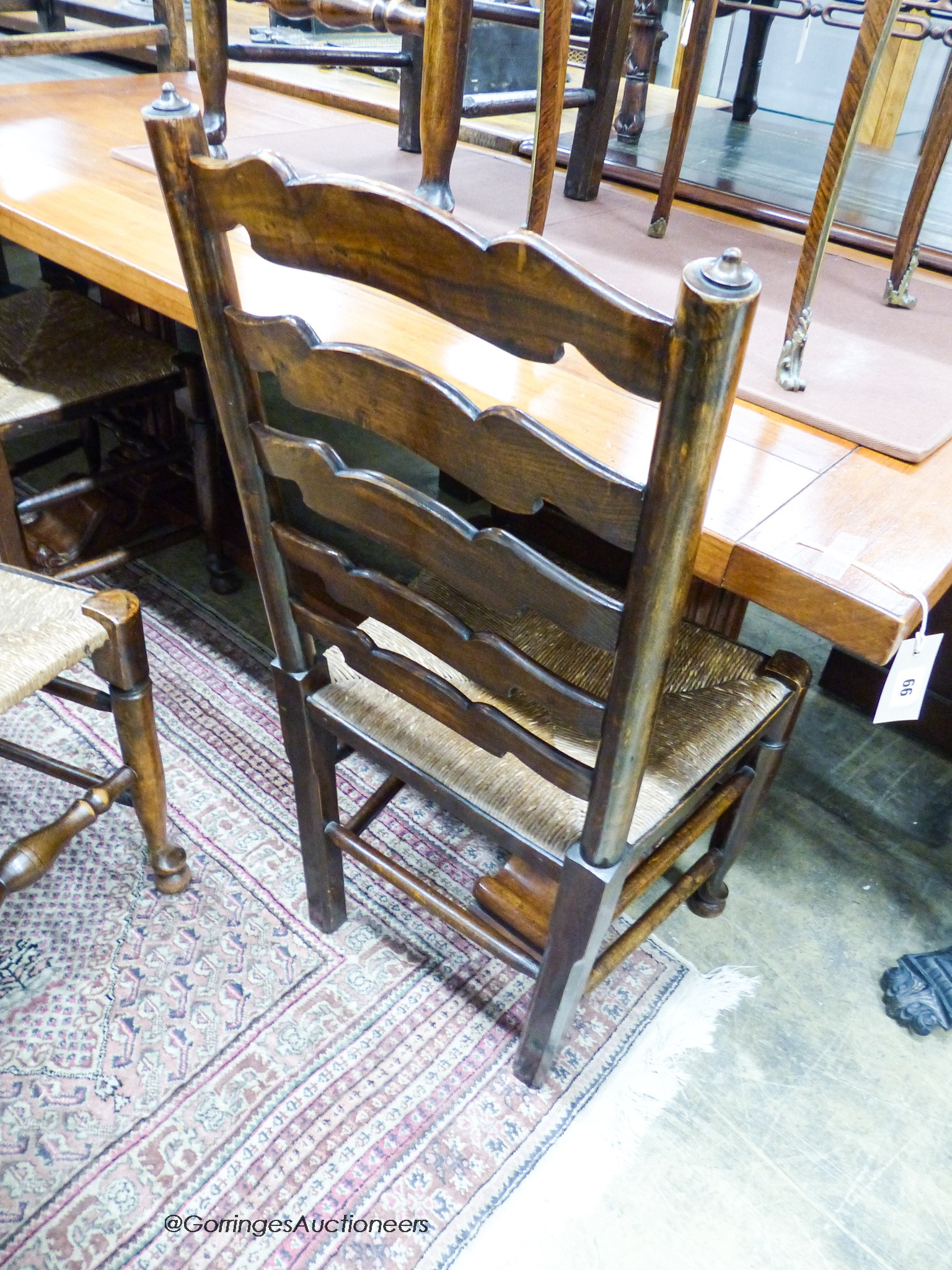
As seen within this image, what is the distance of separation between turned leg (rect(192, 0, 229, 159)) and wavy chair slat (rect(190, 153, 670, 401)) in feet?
2.40

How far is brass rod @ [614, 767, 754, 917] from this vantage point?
2.98 feet

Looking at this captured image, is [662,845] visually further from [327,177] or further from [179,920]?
[327,177]

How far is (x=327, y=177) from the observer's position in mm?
510

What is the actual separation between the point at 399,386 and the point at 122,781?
28.3 inches

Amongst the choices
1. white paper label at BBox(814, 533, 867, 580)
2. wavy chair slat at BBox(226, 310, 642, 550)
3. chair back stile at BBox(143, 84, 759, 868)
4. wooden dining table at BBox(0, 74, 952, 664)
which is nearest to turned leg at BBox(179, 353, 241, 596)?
wooden dining table at BBox(0, 74, 952, 664)

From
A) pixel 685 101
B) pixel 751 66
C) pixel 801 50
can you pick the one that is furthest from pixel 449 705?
pixel 801 50

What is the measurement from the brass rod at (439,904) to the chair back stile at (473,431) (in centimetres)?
24

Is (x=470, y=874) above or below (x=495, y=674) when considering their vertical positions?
below

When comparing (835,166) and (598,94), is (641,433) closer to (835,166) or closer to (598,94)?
(835,166)

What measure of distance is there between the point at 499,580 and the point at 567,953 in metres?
0.40

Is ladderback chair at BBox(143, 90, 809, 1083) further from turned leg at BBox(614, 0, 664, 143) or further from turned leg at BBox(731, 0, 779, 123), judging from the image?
turned leg at BBox(731, 0, 779, 123)

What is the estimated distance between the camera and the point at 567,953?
2.69 feet

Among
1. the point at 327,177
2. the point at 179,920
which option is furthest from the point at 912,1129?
the point at 327,177

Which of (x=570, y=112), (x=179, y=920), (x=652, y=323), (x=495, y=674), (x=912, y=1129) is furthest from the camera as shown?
(x=570, y=112)
